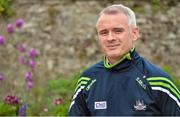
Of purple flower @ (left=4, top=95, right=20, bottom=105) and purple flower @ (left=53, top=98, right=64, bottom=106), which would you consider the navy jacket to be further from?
purple flower @ (left=4, top=95, right=20, bottom=105)

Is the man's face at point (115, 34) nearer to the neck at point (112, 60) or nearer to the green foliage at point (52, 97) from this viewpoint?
the neck at point (112, 60)

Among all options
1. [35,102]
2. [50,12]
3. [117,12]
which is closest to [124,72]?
[117,12]

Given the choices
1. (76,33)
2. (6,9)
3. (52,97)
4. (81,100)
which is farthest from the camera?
(6,9)

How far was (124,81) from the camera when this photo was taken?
325 cm

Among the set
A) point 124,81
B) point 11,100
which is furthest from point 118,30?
point 11,100

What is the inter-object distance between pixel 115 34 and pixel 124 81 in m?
0.29

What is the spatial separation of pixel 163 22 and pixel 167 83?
217 inches

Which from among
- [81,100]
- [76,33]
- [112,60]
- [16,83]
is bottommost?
[16,83]

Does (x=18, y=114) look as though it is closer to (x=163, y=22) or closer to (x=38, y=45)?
(x=38, y=45)

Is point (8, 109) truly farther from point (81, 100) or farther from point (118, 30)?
point (118, 30)

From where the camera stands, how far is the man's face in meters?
3.26

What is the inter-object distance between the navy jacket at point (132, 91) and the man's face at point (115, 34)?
0.07m

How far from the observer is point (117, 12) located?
131 inches

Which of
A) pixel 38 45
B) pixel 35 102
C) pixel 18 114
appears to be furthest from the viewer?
pixel 38 45
